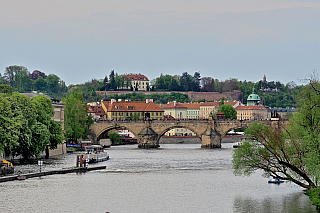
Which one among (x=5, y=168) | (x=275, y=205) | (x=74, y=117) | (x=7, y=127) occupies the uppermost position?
(x=74, y=117)

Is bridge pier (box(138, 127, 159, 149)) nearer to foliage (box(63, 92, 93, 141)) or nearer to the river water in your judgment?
foliage (box(63, 92, 93, 141))

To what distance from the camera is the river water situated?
4350 centimetres

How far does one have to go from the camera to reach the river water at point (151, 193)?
4350 cm

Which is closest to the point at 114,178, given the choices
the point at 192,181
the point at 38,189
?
the point at 192,181

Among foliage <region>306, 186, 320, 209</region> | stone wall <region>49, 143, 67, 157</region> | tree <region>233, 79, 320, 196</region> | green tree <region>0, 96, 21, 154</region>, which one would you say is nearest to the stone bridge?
stone wall <region>49, 143, 67, 157</region>

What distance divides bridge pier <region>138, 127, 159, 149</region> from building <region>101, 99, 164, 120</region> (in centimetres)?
3277

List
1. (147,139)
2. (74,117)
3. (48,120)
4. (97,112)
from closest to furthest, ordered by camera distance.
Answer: (48,120), (74,117), (147,139), (97,112)

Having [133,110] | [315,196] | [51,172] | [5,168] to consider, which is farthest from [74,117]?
[315,196]

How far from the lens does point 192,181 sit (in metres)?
58.8

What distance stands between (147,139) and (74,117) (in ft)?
60.5

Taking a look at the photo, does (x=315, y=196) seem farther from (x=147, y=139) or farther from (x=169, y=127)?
(x=169, y=127)

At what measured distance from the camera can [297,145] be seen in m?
43.9

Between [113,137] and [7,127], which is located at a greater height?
[7,127]

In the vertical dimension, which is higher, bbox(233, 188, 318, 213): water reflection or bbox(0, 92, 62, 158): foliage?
bbox(0, 92, 62, 158): foliage
